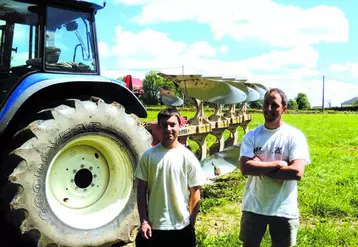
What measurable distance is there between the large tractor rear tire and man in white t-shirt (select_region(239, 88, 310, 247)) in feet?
Result: 5.01

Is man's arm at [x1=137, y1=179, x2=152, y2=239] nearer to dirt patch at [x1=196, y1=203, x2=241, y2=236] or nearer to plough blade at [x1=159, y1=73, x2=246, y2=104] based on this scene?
dirt patch at [x1=196, y1=203, x2=241, y2=236]

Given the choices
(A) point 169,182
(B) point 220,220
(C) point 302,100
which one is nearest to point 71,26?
(A) point 169,182

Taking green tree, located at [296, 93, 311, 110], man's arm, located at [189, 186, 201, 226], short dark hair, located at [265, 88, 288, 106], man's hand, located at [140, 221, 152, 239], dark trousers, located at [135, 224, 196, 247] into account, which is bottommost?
dark trousers, located at [135, 224, 196, 247]

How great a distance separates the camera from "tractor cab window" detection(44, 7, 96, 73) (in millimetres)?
4246

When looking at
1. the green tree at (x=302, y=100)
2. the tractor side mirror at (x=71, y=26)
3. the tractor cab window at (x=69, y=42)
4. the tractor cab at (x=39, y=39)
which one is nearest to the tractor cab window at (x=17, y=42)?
the tractor cab at (x=39, y=39)

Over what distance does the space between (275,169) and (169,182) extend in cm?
66

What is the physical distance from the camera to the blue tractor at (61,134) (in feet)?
12.4

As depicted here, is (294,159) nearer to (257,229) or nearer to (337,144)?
(257,229)

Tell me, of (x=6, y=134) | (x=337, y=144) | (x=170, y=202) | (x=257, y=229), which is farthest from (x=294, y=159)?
(x=337, y=144)

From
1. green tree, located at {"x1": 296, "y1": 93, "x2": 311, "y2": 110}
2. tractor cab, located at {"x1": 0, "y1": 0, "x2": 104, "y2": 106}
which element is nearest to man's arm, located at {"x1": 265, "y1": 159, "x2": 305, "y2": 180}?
tractor cab, located at {"x1": 0, "y1": 0, "x2": 104, "y2": 106}

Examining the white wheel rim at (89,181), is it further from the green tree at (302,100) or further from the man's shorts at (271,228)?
the green tree at (302,100)

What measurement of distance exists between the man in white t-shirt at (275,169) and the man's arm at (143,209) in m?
0.64

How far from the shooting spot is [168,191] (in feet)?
9.50

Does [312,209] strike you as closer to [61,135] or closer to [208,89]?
[208,89]
